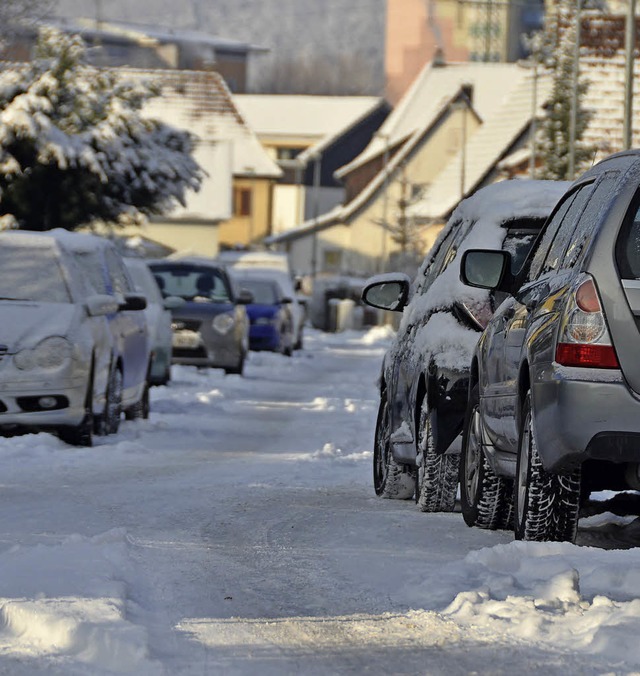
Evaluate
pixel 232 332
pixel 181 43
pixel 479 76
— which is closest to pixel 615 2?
pixel 479 76

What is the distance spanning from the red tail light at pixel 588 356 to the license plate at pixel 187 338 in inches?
808

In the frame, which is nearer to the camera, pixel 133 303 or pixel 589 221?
pixel 589 221

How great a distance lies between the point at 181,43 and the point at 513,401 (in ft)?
471

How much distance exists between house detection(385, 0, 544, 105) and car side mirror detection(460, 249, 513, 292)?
146 metres

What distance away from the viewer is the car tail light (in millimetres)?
7266

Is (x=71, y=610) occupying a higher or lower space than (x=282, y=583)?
higher

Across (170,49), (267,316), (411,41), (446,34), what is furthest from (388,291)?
(411,41)

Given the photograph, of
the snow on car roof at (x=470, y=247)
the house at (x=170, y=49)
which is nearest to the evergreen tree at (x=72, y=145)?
the snow on car roof at (x=470, y=247)

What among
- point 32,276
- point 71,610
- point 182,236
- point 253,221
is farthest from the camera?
point 253,221

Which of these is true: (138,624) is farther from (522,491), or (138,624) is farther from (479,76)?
(479,76)

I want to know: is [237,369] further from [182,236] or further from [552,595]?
[182,236]

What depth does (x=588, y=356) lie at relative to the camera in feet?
23.9

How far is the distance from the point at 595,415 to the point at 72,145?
31214 millimetres

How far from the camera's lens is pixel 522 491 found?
8.11 meters
